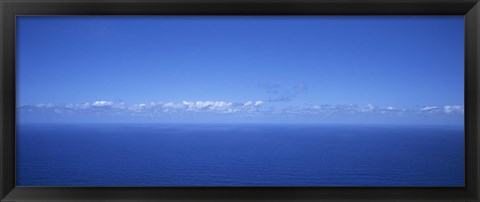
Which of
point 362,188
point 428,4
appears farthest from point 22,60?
point 428,4

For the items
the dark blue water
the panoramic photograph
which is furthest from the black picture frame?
the dark blue water

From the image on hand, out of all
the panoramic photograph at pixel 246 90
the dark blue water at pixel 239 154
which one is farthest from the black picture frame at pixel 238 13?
the dark blue water at pixel 239 154

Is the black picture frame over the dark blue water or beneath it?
over

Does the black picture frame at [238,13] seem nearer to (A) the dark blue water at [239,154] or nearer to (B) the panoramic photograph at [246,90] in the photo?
(B) the panoramic photograph at [246,90]

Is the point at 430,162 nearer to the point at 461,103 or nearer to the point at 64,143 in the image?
the point at 64,143

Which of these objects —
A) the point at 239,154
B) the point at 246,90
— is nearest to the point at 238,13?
the point at 246,90

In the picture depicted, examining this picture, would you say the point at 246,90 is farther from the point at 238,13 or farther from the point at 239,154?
the point at 239,154

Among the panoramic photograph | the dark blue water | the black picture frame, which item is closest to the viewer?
the black picture frame

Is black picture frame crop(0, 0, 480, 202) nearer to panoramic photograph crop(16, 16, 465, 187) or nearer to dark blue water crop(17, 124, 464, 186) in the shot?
panoramic photograph crop(16, 16, 465, 187)
